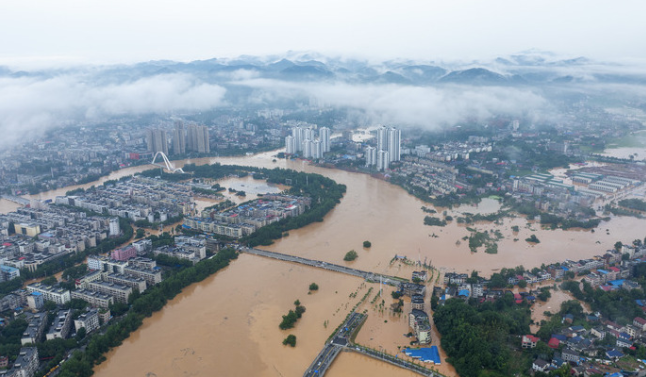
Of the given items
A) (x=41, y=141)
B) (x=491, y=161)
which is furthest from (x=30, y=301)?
(x=41, y=141)

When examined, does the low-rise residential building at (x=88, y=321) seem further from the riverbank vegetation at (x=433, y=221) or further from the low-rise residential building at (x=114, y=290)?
the riverbank vegetation at (x=433, y=221)

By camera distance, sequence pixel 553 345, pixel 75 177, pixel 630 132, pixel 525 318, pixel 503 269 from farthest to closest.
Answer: pixel 630 132 → pixel 75 177 → pixel 503 269 → pixel 525 318 → pixel 553 345

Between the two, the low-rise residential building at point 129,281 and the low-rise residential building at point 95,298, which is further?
the low-rise residential building at point 129,281

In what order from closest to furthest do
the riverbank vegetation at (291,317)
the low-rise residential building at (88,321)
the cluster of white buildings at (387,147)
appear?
1. the low-rise residential building at (88,321)
2. the riverbank vegetation at (291,317)
3. the cluster of white buildings at (387,147)

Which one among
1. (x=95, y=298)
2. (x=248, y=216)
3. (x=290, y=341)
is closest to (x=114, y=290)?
(x=95, y=298)

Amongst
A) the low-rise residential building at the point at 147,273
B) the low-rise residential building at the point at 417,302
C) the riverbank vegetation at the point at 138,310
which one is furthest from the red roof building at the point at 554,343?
the low-rise residential building at the point at 147,273

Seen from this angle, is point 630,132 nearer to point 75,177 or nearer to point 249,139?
point 249,139
